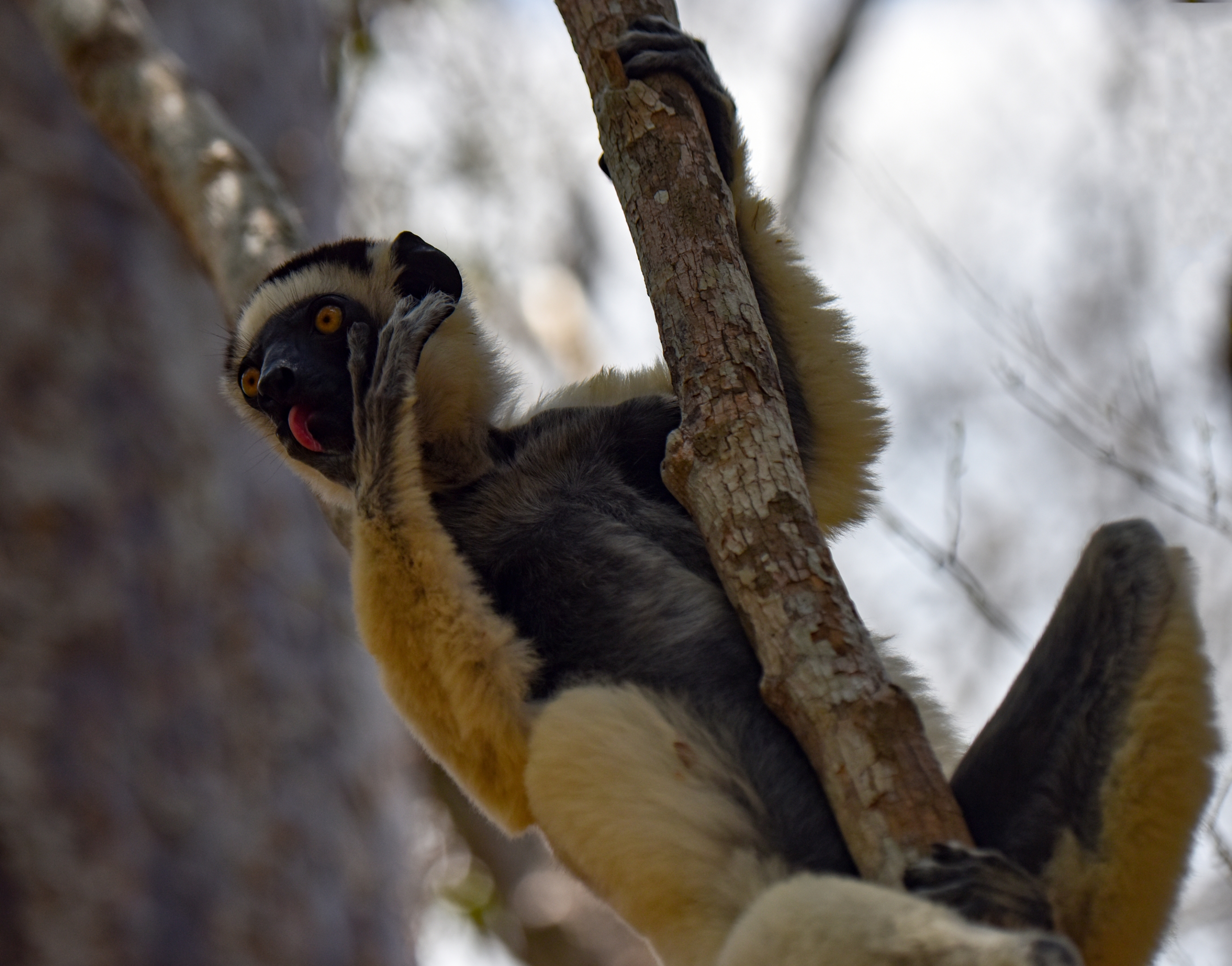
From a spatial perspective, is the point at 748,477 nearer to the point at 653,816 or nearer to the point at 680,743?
the point at 680,743

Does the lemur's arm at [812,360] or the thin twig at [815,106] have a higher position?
the thin twig at [815,106]

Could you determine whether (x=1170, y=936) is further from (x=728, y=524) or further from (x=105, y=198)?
(x=105, y=198)

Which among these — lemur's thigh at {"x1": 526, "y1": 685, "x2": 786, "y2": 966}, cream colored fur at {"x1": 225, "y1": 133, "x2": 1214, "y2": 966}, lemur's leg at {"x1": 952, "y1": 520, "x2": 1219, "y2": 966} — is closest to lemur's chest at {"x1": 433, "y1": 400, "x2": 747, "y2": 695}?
cream colored fur at {"x1": 225, "y1": 133, "x2": 1214, "y2": 966}

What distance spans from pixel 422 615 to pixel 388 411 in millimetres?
628

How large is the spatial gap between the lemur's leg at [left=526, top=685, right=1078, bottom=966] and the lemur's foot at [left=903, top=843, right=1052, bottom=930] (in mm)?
333

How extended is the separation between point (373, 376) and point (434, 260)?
3.13 ft

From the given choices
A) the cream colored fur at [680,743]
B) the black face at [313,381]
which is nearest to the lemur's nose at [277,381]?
the black face at [313,381]

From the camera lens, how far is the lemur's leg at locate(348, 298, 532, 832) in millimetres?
3219

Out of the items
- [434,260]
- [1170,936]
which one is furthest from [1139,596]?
[434,260]

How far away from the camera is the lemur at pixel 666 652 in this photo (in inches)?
105

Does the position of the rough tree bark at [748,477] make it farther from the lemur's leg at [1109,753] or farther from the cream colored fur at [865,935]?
the lemur's leg at [1109,753]

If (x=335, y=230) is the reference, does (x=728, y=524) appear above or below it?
below

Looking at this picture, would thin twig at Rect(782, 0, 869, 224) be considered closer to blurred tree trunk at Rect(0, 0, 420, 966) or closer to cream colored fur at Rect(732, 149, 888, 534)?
blurred tree trunk at Rect(0, 0, 420, 966)

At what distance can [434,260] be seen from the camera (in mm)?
4211
